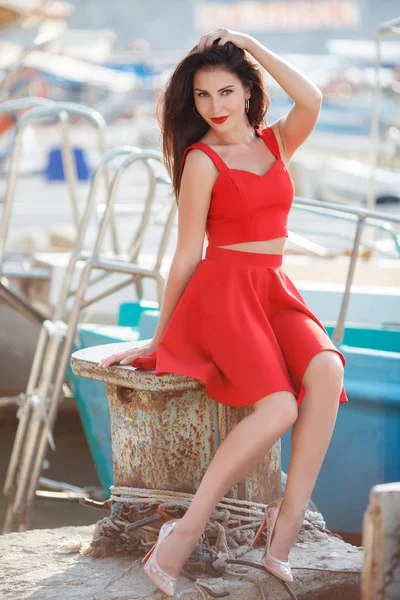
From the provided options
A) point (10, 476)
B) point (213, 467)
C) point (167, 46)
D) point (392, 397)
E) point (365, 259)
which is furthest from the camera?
point (167, 46)

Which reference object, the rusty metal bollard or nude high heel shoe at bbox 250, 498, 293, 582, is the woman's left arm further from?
nude high heel shoe at bbox 250, 498, 293, 582

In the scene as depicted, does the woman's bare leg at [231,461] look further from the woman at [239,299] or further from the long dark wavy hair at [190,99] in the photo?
the long dark wavy hair at [190,99]

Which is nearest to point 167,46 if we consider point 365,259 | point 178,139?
point 365,259

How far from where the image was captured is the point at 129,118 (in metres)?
38.5

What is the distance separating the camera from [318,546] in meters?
2.93

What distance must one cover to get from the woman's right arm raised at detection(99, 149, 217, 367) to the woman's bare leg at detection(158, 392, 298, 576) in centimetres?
43

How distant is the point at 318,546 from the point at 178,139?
1.32 m

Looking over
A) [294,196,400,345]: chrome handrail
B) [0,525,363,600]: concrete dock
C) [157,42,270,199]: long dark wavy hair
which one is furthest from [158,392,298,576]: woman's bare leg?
[294,196,400,345]: chrome handrail

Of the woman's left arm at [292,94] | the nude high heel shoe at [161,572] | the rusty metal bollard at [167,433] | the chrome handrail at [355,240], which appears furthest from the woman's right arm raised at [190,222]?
the chrome handrail at [355,240]

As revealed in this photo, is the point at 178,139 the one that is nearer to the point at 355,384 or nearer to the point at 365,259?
the point at 355,384

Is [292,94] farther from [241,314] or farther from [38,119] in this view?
[38,119]

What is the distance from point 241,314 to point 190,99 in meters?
0.68

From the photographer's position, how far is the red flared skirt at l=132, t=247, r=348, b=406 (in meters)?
2.54

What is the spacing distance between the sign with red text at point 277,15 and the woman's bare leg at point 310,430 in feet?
181
